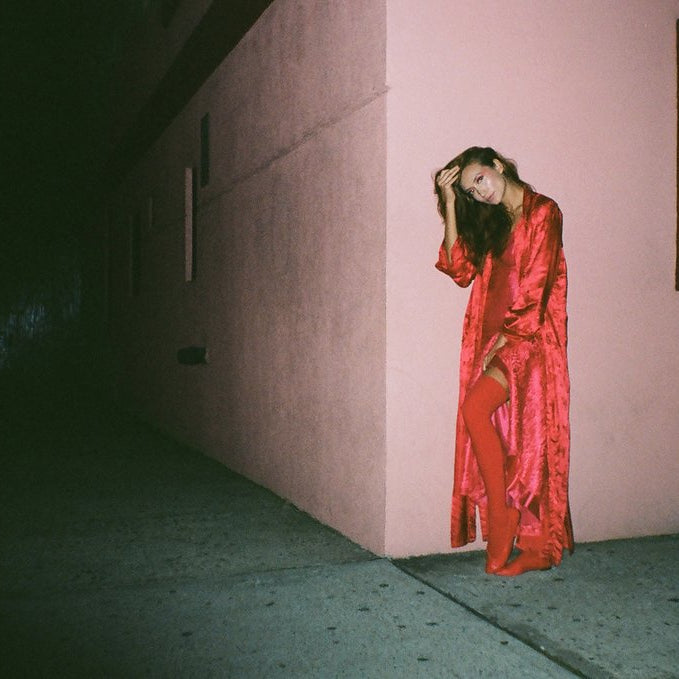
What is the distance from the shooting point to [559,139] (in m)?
4.11

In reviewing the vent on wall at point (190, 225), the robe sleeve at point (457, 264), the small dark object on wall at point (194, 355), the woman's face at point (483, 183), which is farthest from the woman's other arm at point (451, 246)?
the vent on wall at point (190, 225)

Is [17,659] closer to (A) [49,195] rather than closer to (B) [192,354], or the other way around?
(B) [192,354]

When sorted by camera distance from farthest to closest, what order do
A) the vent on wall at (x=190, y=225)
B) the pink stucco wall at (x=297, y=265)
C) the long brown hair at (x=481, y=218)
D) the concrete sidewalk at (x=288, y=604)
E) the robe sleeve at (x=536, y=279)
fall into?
the vent on wall at (x=190, y=225) < the pink stucco wall at (x=297, y=265) < the long brown hair at (x=481, y=218) < the robe sleeve at (x=536, y=279) < the concrete sidewalk at (x=288, y=604)

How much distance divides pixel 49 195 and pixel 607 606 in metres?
16.5

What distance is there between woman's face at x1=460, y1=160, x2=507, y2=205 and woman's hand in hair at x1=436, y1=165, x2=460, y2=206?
0.08 m

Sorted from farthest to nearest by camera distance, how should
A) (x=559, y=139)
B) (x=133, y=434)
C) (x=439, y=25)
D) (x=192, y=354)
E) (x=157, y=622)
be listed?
(x=133, y=434) → (x=192, y=354) → (x=559, y=139) → (x=439, y=25) → (x=157, y=622)

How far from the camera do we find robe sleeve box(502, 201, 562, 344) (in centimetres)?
337

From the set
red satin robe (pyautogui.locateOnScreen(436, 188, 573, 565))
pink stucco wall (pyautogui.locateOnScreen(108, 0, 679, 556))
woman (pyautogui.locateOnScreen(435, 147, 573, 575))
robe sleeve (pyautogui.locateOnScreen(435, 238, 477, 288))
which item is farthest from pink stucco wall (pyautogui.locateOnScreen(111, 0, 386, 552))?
red satin robe (pyautogui.locateOnScreen(436, 188, 573, 565))

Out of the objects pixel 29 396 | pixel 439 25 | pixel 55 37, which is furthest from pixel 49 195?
pixel 439 25

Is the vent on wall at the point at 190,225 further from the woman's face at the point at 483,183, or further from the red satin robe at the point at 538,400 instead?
the red satin robe at the point at 538,400

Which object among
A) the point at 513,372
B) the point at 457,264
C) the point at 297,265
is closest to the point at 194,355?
the point at 297,265

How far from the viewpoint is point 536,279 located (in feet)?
11.1

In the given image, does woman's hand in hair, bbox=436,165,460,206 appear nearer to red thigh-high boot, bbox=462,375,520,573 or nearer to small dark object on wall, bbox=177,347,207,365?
red thigh-high boot, bbox=462,375,520,573

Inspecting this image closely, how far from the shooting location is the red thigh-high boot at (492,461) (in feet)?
11.3
